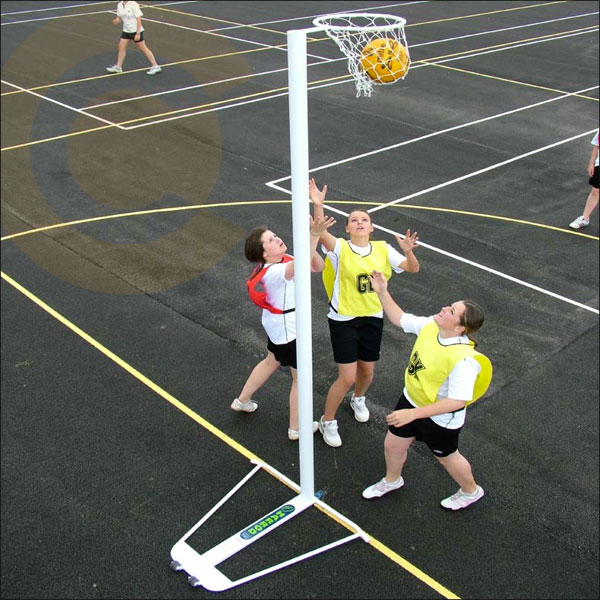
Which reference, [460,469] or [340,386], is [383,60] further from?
[460,469]

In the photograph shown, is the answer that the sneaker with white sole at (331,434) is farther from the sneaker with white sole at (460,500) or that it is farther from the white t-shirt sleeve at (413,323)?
the white t-shirt sleeve at (413,323)

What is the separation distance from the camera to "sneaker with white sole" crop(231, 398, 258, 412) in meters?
6.72

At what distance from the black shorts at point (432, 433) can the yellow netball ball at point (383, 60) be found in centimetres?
252

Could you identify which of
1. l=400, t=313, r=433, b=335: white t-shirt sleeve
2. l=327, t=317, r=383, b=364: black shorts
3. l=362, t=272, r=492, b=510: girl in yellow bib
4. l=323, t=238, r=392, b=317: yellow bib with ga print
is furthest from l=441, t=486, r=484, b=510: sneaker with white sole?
l=323, t=238, r=392, b=317: yellow bib with ga print

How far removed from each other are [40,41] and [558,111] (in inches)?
651

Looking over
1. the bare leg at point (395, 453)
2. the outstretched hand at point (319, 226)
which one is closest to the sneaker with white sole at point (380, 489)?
the bare leg at point (395, 453)

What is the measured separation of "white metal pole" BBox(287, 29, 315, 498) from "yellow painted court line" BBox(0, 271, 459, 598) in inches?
27.0

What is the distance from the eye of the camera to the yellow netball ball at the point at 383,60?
5.48m

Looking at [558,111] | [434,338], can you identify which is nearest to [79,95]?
[558,111]

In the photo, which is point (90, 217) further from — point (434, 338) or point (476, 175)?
point (434, 338)

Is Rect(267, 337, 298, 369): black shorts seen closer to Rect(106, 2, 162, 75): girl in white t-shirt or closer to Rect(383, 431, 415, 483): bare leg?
Rect(383, 431, 415, 483): bare leg

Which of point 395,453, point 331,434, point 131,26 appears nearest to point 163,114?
point 131,26

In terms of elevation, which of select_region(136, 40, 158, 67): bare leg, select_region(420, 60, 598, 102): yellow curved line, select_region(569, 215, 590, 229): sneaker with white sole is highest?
select_region(136, 40, 158, 67): bare leg

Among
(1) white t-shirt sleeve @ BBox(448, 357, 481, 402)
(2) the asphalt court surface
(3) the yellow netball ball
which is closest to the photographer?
(1) white t-shirt sleeve @ BBox(448, 357, 481, 402)
